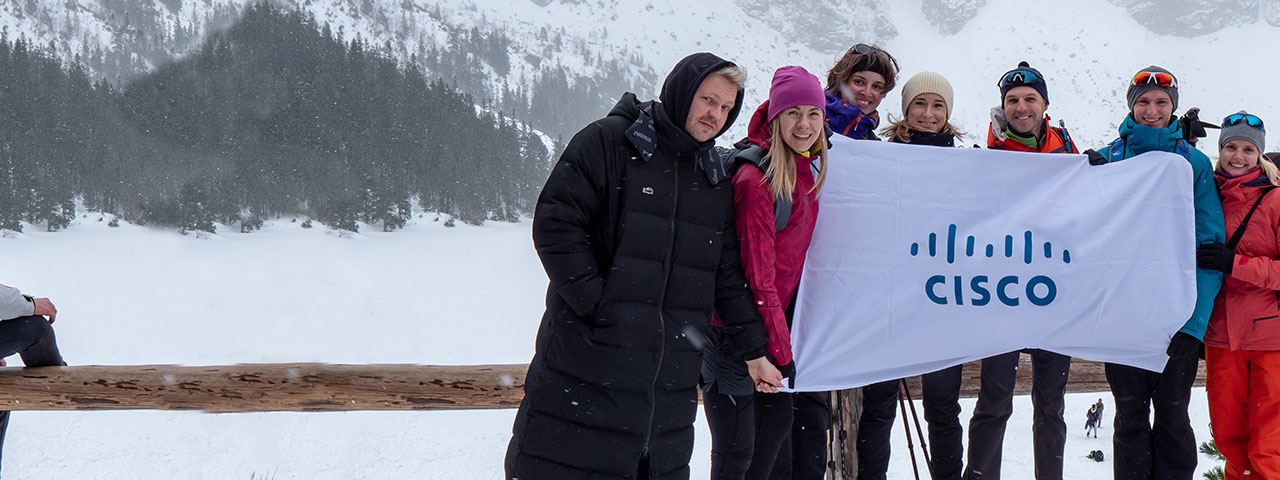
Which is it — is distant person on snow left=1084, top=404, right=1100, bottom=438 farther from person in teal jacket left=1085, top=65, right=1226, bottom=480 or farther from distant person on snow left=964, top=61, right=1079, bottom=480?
distant person on snow left=964, top=61, right=1079, bottom=480

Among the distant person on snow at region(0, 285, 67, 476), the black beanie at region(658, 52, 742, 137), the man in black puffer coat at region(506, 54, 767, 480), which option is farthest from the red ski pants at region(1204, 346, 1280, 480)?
the distant person on snow at region(0, 285, 67, 476)

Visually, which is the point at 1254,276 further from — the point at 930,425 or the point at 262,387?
the point at 262,387

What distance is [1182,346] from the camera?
11.0 ft

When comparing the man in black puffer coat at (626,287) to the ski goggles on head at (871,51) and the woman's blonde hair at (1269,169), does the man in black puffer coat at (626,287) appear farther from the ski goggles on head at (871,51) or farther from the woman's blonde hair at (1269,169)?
the woman's blonde hair at (1269,169)

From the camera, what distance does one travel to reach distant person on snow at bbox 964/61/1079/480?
11.1 feet

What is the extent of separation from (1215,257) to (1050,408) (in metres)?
0.94

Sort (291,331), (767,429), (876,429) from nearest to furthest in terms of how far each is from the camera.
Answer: (767,429) → (876,429) → (291,331)

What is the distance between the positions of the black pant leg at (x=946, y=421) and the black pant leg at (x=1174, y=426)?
87 cm

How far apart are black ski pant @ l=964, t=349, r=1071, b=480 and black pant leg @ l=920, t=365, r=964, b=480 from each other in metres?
0.11

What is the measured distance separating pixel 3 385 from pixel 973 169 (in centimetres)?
507

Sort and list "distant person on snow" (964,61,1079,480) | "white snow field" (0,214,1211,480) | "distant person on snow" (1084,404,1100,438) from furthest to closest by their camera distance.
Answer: "distant person on snow" (1084,404,1100,438) < "white snow field" (0,214,1211,480) < "distant person on snow" (964,61,1079,480)

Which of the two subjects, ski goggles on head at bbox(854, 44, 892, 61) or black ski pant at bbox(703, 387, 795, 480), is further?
ski goggles on head at bbox(854, 44, 892, 61)

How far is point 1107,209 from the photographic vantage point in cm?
346

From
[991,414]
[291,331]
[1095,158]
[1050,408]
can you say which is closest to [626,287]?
[991,414]
